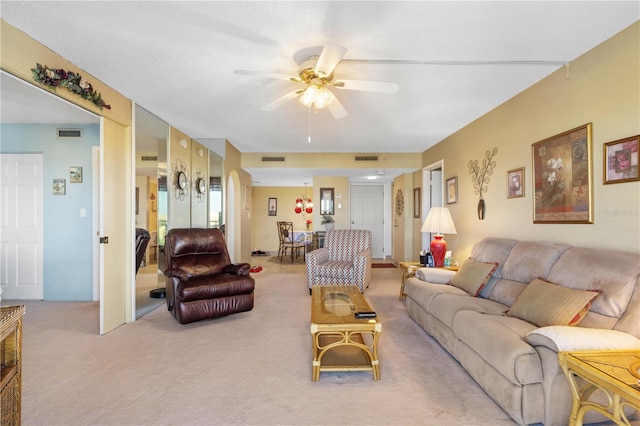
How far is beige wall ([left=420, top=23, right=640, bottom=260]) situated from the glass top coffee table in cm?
177

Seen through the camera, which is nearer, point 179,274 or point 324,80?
point 324,80

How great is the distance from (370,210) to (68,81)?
6.85m

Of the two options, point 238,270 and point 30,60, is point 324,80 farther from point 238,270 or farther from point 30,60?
point 238,270

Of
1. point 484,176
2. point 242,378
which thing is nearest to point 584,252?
point 484,176

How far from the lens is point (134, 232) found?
3.22 m

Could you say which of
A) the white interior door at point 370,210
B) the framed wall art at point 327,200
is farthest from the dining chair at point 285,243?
the white interior door at point 370,210

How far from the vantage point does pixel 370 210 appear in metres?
8.17

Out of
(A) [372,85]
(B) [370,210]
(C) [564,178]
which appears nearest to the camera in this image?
(A) [372,85]

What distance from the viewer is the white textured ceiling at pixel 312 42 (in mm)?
1773

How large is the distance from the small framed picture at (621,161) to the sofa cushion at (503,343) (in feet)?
3.85

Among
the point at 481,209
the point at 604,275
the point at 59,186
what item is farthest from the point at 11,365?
the point at 481,209

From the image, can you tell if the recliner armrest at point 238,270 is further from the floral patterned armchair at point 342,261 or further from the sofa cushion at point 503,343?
the sofa cushion at point 503,343

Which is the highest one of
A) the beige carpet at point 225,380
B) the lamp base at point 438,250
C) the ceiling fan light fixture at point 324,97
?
the ceiling fan light fixture at point 324,97

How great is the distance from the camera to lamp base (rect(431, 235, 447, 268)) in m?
3.73
